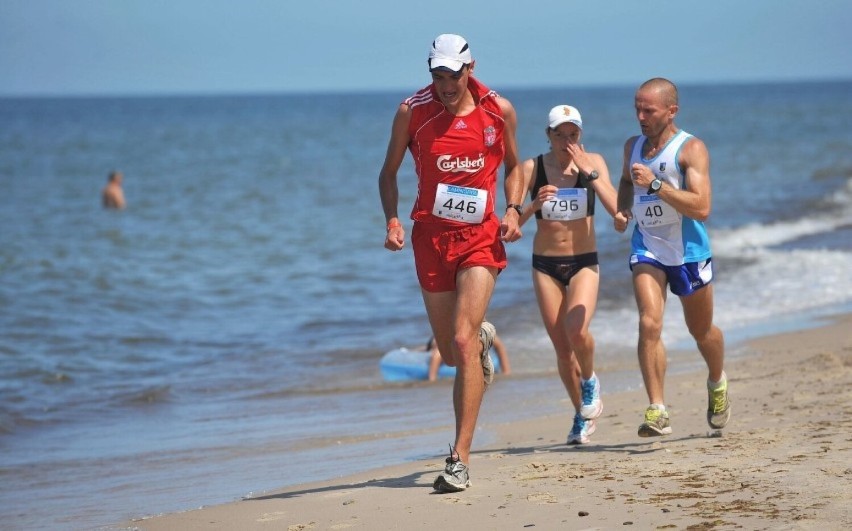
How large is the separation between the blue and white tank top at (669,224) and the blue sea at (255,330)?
1.97 metres

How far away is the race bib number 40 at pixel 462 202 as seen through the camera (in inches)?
231

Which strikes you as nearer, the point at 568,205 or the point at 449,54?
the point at 449,54

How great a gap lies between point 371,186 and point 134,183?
28.8ft

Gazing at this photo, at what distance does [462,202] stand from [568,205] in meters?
1.47

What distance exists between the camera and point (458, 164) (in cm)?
590

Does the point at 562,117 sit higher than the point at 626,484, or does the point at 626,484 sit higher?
the point at 562,117

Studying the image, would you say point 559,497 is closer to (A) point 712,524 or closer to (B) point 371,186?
(A) point 712,524

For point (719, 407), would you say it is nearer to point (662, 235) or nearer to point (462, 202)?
point (662, 235)

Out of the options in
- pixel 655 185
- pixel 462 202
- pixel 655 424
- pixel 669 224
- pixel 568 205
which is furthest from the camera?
pixel 568 205

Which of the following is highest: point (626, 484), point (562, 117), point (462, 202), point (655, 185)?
point (562, 117)

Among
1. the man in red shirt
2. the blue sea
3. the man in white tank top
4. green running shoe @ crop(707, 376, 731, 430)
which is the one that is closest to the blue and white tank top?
the man in white tank top

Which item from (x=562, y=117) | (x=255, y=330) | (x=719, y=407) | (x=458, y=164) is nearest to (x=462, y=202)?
(x=458, y=164)

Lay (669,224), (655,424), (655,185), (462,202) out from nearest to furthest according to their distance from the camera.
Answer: (462,202) → (655,185) → (655,424) → (669,224)

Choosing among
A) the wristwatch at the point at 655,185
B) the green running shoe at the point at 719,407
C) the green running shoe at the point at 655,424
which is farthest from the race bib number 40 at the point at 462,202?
the green running shoe at the point at 719,407
